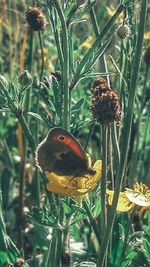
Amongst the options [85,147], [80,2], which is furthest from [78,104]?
[80,2]

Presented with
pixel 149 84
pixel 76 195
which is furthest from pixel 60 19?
pixel 149 84

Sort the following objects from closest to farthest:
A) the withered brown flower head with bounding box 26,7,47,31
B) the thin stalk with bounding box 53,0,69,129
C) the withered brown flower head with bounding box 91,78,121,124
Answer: the withered brown flower head with bounding box 91,78,121,124 → the thin stalk with bounding box 53,0,69,129 → the withered brown flower head with bounding box 26,7,47,31

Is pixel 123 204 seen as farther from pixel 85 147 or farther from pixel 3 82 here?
pixel 3 82

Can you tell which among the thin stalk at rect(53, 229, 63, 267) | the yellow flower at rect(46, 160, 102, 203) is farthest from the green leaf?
the thin stalk at rect(53, 229, 63, 267)

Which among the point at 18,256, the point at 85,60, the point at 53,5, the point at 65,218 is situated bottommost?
the point at 18,256

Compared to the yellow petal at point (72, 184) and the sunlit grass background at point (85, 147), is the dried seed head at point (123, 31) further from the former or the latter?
the yellow petal at point (72, 184)

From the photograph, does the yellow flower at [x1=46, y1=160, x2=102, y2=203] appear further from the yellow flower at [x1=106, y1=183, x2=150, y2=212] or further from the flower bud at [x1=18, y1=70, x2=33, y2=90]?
the flower bud at [x1=18, y1=70, x2=33, y2=90]

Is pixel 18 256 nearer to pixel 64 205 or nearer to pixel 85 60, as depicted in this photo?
pixel 64 205
